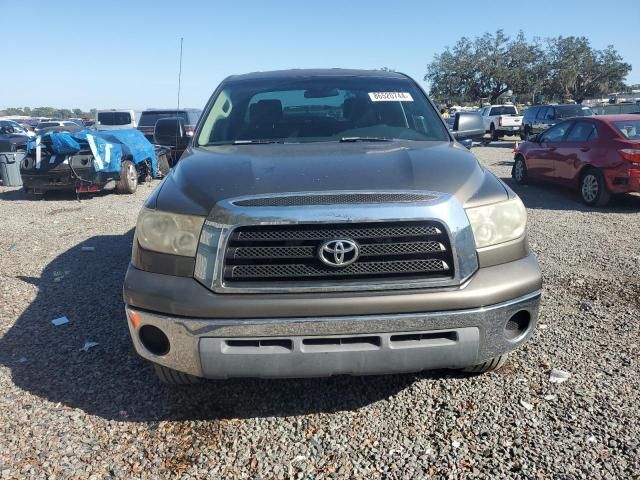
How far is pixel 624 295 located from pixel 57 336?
476 centimetres

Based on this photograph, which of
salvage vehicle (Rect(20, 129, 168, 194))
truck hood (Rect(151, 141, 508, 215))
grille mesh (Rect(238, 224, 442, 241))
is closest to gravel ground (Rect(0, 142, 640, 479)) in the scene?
grille mesh (Rect(238, 224, 442, 241))

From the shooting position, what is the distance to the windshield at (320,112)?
3.52 metres

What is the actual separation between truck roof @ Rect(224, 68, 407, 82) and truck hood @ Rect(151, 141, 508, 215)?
127cm

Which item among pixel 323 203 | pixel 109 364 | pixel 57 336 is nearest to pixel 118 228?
pixel 57 336

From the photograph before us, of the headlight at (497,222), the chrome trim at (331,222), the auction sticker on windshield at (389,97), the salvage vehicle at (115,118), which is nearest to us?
the chrome trim at (331,222)

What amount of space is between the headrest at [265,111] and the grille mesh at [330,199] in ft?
5.10

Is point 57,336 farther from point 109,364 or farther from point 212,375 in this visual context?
point 212,375

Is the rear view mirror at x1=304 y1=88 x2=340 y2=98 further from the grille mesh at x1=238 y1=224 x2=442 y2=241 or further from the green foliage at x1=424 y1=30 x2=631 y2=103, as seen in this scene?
the green foliage at x1=424 y1=30 x2=631 y2=103

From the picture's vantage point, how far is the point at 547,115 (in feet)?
70.5

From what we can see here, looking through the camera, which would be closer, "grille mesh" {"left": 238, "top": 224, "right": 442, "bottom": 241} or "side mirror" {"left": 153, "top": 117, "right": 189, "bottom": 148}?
"grille mesh" {"left": 238, "top": 224, "right": 442, "bottom": 241}

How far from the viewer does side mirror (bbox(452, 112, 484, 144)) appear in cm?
407

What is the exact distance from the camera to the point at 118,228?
7.45 metres

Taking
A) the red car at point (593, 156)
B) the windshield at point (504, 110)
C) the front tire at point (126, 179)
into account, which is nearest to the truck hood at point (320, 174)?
the red car at point (593, 156)

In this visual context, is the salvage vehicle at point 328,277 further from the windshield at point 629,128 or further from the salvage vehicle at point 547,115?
the salvage vehicle at point 547,115
